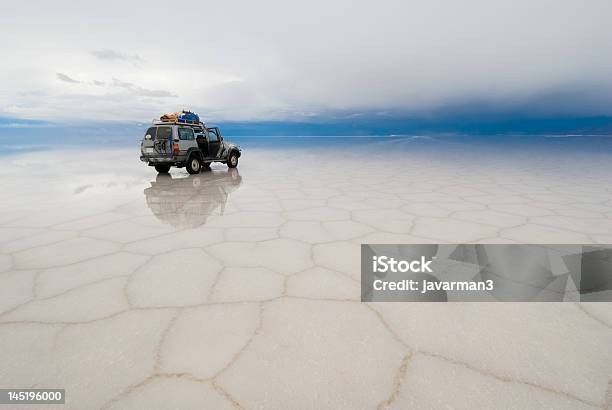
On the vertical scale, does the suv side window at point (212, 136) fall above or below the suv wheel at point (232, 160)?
above

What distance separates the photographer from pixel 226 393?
158 cm

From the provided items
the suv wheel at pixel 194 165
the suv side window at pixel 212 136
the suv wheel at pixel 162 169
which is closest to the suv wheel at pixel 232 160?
the suv side window at pixel 212 136

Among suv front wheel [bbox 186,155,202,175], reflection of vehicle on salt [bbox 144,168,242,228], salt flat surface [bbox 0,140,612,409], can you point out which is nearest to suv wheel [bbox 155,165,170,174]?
reflection of vehicle on salt [bbox 144,168,242,228]

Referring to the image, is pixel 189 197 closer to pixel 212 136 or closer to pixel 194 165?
pixel 194 165

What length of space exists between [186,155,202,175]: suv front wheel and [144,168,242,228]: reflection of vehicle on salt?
358mm

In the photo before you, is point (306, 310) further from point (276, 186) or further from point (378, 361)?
point (276, 186)

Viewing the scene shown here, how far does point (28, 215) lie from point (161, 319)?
4316mm

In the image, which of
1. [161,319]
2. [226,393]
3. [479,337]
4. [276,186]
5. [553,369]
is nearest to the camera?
[226,393]

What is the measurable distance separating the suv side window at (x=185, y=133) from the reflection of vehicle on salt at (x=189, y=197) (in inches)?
46.3

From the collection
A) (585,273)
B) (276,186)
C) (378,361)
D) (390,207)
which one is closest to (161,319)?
(378,361)

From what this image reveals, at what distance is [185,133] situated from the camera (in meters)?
9.68

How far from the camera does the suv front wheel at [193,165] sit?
9.80m

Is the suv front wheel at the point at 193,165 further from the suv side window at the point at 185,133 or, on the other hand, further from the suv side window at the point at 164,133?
the suv side window at the point at 164,133

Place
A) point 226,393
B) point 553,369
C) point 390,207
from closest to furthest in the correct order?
point 226,393 → point 553,369 → point 390,207
